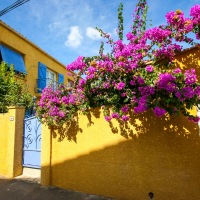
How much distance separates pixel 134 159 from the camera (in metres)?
4.58

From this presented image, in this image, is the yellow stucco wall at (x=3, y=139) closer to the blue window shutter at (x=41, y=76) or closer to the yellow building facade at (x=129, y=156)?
the yellow building facade at (x=129, y=156)

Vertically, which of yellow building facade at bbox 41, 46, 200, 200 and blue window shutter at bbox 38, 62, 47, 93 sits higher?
blue window shutter at bbox 38, 62, 47, 93

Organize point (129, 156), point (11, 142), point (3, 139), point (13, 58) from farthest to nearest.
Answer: point (13, 58) → point (3, 139) → point (11, 142) → point (129, 156)

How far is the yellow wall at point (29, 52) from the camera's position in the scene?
11805 mm

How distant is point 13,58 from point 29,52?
183cm

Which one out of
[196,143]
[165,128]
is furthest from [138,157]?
[196,143]

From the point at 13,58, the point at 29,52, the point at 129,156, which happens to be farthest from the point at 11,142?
the point at 29,52

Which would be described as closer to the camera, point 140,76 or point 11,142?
point 140,76

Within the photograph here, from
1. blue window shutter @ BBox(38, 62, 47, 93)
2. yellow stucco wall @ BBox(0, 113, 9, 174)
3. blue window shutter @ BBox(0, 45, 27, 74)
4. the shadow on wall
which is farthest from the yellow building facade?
blue window shutter @ BBox(38, 62, 47, 93)

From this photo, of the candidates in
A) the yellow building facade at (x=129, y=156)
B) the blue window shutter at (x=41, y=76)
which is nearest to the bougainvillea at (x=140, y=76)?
the yellow building facade at (x=129, y=156)

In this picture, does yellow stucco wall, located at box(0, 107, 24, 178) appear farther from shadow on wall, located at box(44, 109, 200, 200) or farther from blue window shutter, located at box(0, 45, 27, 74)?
blue window shutter, located at box(0, 45, 27, 74)

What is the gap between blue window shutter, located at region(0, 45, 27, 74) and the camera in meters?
11.5

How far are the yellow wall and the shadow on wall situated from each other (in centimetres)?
881

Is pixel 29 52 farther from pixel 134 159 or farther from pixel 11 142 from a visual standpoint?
pixel 134 159
